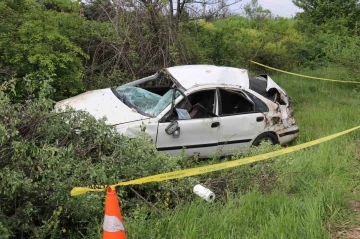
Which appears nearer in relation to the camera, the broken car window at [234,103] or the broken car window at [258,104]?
the broken car window at [234,103]

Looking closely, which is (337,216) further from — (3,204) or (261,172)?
(3,204)

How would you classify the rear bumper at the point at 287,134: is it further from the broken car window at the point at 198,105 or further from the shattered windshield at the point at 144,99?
Answer: the shattered windshield at the point at 144,99

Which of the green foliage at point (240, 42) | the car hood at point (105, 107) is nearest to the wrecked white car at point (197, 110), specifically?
the car hood at point (105, 107)

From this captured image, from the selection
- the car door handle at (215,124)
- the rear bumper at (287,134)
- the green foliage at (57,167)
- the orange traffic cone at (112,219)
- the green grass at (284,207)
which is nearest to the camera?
the orange traffic cone at (112,219)

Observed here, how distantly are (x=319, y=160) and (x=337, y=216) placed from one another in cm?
159

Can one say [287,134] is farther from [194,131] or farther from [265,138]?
[194,131]

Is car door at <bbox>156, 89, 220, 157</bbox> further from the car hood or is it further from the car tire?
the car tire

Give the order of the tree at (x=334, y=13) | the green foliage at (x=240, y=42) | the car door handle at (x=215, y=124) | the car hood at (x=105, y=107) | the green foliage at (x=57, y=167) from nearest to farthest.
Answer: the green foliage at (x=57, y=167) → the car hood at (x=105, y=107) → the car door handle at (x=215, y=124) → the green foliage at (x=240, y=42) → the tree at (x=334, y=13)

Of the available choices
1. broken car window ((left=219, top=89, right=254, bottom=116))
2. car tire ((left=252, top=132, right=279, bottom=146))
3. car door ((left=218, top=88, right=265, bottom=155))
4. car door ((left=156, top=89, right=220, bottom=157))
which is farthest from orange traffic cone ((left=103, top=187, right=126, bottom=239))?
car tire ((left=252, top=132, right=279, bottom=146))

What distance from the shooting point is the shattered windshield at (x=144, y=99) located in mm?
6023

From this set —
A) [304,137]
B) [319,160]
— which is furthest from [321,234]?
[304,137]

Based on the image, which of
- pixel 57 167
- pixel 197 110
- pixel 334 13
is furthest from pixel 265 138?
pixel 334 13

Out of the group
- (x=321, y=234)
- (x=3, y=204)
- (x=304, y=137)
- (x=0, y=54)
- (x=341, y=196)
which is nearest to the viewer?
(x=3, y=204)

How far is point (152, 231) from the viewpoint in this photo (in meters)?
3.39
